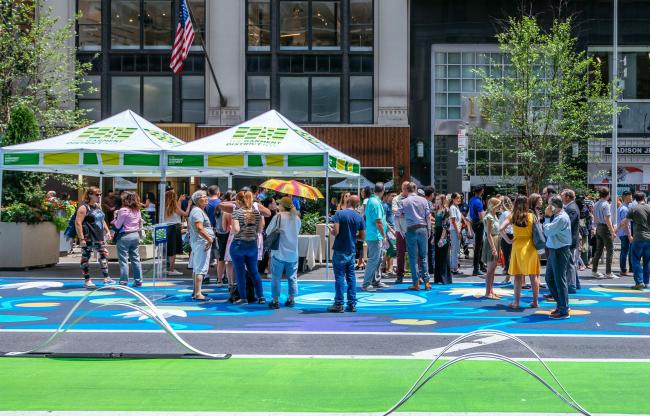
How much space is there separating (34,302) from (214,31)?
2136 centimetres

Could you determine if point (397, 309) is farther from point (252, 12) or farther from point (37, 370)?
point (252, 12)

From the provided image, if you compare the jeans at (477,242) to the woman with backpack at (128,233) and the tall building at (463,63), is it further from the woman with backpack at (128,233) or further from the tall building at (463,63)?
the tall building at (463,63)

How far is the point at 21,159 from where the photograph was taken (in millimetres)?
16984

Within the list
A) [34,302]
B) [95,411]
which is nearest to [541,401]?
[95,411]

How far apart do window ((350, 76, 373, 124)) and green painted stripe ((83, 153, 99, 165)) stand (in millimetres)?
17238

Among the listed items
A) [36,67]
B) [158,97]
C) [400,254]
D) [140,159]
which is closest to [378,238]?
[400,254]

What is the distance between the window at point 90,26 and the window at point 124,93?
1719 millimetres

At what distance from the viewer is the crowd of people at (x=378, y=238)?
475 inches

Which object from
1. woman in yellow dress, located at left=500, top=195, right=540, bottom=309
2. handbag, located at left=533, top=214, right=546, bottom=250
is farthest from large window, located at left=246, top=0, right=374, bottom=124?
handbag, located at left=533, top=214, right=546, bottom=250

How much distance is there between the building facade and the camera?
107ft

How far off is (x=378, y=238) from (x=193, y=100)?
20.4m

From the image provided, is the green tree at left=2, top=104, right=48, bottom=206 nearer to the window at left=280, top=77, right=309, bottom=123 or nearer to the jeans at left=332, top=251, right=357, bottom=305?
the jeans at left=332, top=251, right=357, bottom=305

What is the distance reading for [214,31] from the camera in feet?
107

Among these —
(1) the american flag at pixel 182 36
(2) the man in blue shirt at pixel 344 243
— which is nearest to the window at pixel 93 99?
(1) the american flag at pixel 182 36
